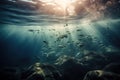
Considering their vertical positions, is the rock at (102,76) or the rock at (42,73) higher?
the rock at (102,76)

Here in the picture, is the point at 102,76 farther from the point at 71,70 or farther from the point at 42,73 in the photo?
the point at 71,70

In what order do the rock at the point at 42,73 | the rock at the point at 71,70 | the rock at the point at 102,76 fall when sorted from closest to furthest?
the rock at the point at 102,76 < the rock at the point at 42,73 < the rock at the point at 71,70

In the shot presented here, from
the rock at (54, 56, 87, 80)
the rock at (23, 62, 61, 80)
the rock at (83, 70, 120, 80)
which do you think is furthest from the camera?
the rock at (54, 56, 87, 80)

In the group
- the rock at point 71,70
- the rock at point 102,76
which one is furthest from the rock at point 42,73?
the rock at point 102,76

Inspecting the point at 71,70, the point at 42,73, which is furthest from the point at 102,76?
the point at 71,70

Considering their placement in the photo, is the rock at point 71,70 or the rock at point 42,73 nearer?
the rock at point 42,73

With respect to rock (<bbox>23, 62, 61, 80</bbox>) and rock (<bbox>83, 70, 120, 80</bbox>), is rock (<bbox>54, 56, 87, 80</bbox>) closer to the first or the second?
rock (<bbox>23, 62, 61, 80</bbox>)

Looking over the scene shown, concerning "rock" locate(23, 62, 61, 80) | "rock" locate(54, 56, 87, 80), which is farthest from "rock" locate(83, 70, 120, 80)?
"rock" locate(54, 56, 87, 80)

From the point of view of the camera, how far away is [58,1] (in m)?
18.8

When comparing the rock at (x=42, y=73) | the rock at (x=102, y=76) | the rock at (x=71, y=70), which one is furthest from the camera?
the rock at (x=71, y=70)

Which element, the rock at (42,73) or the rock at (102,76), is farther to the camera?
the rock at (42,73)

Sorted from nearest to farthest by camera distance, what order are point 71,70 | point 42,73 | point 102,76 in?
1. point 102,76
2. point 42,73
3. point 71,70

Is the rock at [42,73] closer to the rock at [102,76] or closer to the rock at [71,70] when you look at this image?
the rock at [71,70]

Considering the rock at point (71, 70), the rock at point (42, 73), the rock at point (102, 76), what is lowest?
the rock at point (71, 70)
